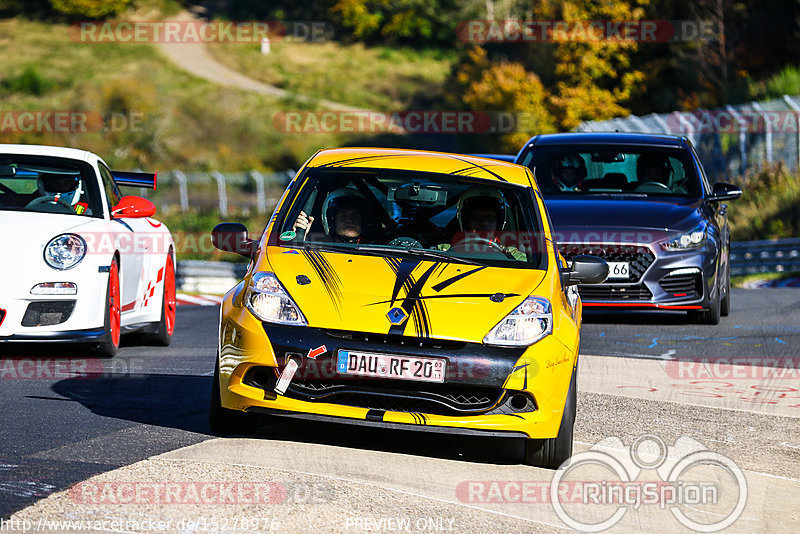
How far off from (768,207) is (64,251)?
18095 millimetres

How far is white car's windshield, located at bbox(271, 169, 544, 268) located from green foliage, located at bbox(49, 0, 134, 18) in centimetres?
8443

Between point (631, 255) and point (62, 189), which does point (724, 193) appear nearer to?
point (631, 255)

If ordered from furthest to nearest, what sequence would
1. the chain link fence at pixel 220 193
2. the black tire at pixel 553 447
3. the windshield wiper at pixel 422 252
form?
the chain link fence at pixel 220 193, the windshield wiper at pixel 422 252, the black tire at pixel 553 447

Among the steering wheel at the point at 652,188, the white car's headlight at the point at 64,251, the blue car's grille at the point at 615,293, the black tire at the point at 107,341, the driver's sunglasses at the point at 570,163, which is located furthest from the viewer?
the driver's sunglasses at the point at 570,163

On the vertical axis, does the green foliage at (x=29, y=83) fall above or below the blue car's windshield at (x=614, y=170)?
below

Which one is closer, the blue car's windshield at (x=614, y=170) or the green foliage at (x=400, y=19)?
the blue car's windshield at (x=614, y=170)

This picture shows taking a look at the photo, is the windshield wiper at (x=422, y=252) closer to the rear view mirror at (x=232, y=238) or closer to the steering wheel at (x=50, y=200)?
the rear view mirror at (x=232, y=238)

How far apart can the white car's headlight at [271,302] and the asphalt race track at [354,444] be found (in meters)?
0.62

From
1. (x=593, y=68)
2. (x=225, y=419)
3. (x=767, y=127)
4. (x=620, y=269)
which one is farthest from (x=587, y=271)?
(x=593, y=68)

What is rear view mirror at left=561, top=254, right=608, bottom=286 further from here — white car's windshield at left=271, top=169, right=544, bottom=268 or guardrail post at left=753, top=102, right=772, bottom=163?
guardrail post at left=753, top=102, right=772, bottom=163

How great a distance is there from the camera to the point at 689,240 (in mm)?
12227

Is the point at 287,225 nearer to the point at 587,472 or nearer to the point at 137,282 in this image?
the point at 587,472

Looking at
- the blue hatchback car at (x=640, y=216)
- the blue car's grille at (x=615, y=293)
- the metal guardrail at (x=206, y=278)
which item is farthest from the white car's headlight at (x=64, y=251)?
the metal guardrail at (x=206, y=278)

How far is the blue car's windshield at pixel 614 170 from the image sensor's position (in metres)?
13.1
